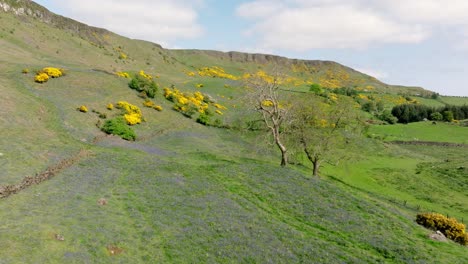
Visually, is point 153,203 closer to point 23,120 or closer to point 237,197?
point 237,197

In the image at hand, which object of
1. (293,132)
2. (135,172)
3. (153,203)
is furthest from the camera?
(293,132)

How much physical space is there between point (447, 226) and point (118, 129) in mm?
41736

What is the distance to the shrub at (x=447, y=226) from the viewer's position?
3073 centimetres

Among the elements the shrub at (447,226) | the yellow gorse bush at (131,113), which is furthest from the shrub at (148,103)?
the shrub at (447,226)

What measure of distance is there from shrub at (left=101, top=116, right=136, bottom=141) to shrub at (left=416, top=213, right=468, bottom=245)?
124 feet

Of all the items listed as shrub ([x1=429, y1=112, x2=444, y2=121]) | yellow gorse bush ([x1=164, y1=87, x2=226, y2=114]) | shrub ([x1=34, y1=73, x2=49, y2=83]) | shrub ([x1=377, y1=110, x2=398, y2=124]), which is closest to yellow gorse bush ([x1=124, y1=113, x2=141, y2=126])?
shrub ([x1=34, y1=73, x2=49, y2=83])

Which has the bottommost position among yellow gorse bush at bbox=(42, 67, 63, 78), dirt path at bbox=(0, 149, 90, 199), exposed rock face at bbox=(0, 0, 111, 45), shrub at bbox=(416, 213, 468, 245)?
dirt path at bbox=(0, 149, 90, 199)

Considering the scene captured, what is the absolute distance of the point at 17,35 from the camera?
94188mm

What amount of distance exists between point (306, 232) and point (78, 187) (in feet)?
61.0

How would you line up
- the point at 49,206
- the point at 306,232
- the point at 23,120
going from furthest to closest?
1. the point at 23,120
2. the point at 306,232
3. the point at 49,206

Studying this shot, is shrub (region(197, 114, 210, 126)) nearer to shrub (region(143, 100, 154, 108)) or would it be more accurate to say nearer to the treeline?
shrub (region(143, 100, 154, 108))

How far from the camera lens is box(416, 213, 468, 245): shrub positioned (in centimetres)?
3073

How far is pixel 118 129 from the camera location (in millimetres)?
51656

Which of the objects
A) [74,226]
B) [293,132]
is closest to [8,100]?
[74,226]
